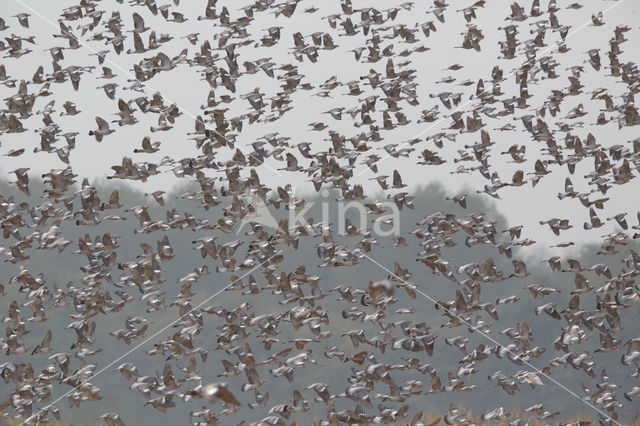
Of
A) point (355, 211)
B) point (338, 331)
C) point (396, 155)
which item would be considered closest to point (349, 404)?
point (338, 331)

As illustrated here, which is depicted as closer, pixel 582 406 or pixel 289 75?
pixel 289 75

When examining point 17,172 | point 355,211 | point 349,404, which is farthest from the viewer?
point 355,211

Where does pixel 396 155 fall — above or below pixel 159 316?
above

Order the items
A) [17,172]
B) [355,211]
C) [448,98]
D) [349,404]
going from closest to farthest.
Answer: [17,172] < [448,98] < [349,404] < [355,211]

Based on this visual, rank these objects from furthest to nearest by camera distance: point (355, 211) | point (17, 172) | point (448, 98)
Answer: point (355, 211)
point (448, 98)
point (17, 172)

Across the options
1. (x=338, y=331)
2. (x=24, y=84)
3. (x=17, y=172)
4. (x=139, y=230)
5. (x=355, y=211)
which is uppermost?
(x=24, y=84)

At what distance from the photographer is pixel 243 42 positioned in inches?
622

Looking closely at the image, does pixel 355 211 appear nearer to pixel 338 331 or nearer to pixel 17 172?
pixel 338 331

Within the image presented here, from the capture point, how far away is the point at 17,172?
14961 millimetres

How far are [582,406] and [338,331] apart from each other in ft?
28.5

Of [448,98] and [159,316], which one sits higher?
[448,98]

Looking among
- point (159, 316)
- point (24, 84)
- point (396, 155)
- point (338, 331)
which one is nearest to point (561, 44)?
point (396, 155)

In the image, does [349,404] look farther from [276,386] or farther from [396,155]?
[396,155]

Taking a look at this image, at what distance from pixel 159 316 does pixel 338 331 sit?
20.2 feet
